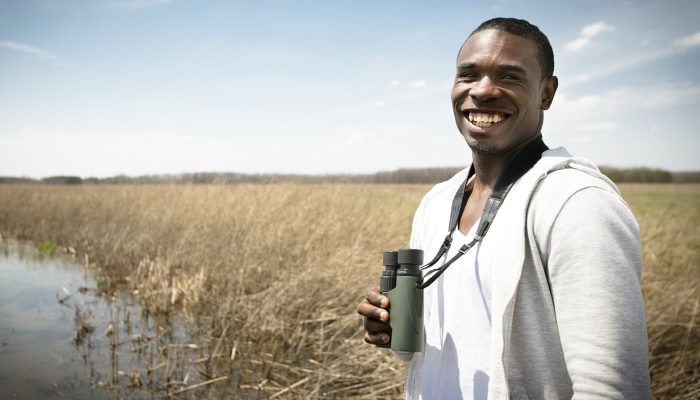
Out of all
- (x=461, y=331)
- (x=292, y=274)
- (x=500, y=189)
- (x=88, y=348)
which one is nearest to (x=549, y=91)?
(x=500, y=189)

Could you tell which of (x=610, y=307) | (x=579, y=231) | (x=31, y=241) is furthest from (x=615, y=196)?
(x=31, y=241)

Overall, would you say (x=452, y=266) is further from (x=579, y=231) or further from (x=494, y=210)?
(x=579, y=231)

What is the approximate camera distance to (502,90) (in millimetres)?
1475

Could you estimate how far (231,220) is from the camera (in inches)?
357

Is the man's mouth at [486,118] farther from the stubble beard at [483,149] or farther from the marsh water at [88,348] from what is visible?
the marsh water at [88,348]

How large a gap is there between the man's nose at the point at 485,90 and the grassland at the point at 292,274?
2.80m

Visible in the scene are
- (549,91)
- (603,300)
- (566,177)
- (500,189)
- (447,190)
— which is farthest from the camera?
(447,190)

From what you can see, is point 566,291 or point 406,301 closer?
point 566,291

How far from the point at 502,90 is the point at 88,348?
216 inches

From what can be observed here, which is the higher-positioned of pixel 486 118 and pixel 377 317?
pixel 486 118

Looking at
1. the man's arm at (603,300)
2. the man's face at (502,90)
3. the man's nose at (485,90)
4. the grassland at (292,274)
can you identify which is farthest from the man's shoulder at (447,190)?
the grassland at (292,274)

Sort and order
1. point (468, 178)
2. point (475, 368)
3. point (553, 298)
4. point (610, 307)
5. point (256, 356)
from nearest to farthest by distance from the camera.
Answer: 1. point (610, 307)
2. point (553, 298)
3. point (475, 368)
4. point (468, 178)
5. point (256, 356)

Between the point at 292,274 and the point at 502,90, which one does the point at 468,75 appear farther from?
the point at 292,274

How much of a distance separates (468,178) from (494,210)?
0.43m
